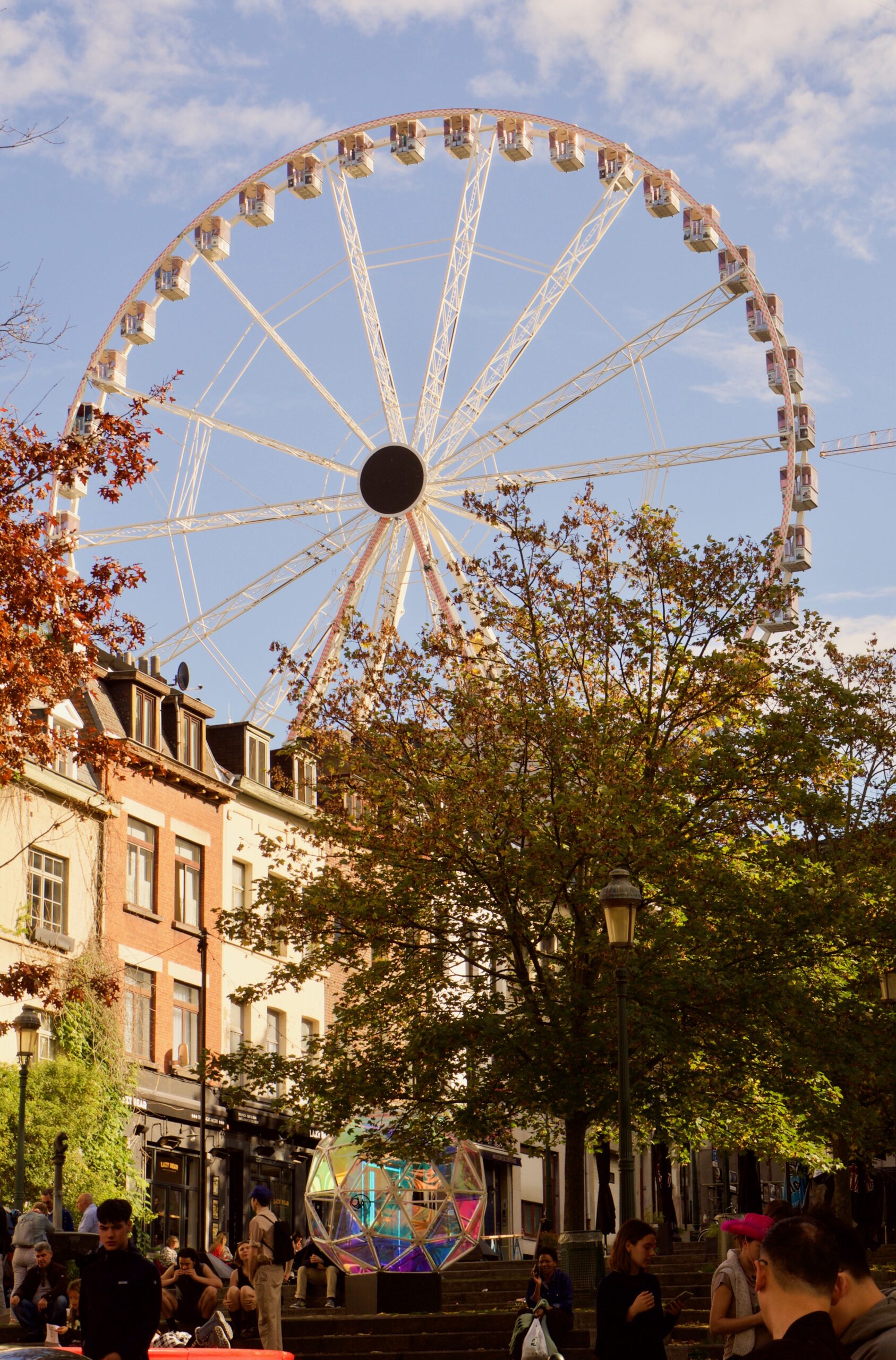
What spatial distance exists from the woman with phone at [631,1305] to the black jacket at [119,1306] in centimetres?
246

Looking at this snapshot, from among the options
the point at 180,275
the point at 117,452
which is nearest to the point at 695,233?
the point at 180,275

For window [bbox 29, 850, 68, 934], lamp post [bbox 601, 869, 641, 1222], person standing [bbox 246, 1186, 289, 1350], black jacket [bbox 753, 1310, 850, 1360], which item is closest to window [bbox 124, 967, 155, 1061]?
window [bbox 29, 850, 68, 934]

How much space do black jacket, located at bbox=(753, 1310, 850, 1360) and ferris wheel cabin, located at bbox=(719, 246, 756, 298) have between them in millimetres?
38132

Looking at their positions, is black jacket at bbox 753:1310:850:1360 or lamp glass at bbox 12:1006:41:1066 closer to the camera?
black jacket at bbox 753:1310:850:1360

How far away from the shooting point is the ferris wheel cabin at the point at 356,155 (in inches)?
1800

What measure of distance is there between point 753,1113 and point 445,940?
5.41m

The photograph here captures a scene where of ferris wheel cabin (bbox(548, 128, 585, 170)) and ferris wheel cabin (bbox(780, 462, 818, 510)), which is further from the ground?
ferris wheel cabin (bbox(548, 128, 585, 170))

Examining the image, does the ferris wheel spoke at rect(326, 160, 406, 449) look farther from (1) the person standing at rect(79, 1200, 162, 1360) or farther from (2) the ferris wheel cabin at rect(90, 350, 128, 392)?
(1) the person standing at rect(79, 1200, 162, 1360)

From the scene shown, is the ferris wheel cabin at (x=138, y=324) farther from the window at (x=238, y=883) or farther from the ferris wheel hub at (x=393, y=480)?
the window at (x=238, y=883)

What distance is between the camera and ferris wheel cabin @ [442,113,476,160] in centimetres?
4453

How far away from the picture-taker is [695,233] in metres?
42.2

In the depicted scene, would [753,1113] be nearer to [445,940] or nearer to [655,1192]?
[445,940]

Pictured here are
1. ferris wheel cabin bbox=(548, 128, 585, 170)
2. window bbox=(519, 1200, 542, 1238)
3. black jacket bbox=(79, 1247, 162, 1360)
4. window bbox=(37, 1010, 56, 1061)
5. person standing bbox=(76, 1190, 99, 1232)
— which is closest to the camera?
black jacket bbox=(79, 1247, 162, 1360)

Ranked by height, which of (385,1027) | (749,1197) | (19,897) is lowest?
(749,1197)
